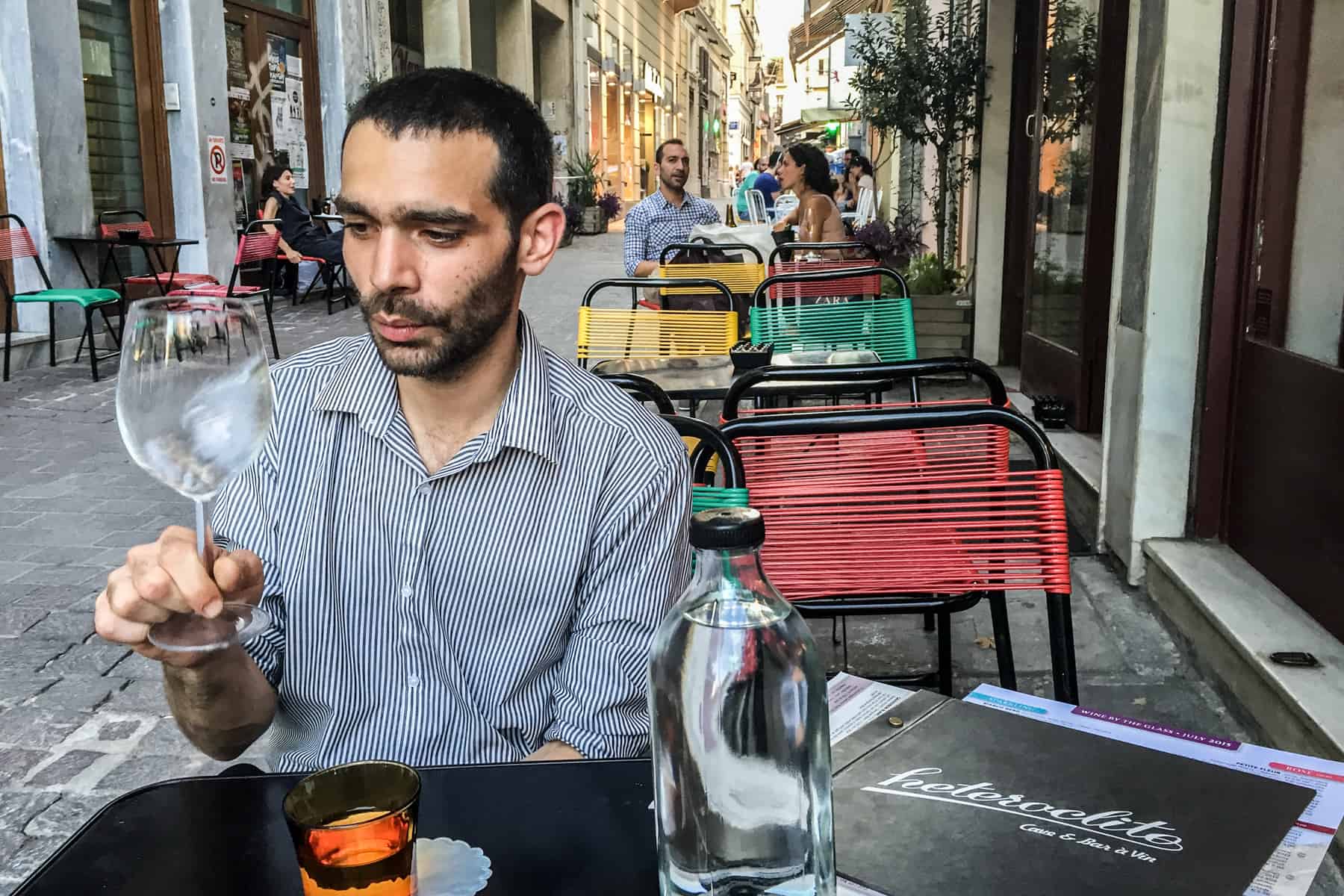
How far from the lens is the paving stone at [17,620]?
397 cm

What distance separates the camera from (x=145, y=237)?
33.1ft

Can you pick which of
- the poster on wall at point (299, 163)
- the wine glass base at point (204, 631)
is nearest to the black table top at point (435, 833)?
the wine glass base at point (204, 631)

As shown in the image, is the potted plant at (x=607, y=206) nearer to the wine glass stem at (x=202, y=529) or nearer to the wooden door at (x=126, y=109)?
Result: the wooden door at (x=126, y=109)

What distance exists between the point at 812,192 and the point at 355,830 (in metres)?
8.68

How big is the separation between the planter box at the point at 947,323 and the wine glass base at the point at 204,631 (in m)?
7.78

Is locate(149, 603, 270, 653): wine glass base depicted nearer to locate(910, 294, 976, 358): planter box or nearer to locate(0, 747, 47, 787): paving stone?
locate(0, 747, 47, 787): paving stone

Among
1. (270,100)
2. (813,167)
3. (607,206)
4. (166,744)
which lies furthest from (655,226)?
(607,206)

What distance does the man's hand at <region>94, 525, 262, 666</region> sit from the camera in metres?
1.01

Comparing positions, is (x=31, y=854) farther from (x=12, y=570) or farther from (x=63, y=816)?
(x=12, y=570)

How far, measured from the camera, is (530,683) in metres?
1.62

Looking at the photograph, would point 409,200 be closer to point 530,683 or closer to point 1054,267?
point 530,683

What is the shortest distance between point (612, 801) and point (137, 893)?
410 mm

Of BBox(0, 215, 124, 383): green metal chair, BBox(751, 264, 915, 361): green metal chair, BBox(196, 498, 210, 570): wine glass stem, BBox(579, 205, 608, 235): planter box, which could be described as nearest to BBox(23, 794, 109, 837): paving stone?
BBox(196, 498, 210, 570): wine glass stem

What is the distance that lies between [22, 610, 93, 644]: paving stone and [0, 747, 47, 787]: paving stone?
0.75m
